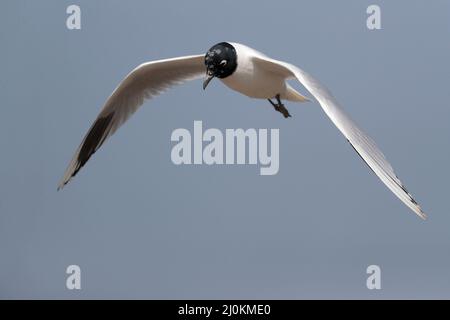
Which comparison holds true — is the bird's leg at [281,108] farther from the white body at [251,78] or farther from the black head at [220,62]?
the black head at [220,62]

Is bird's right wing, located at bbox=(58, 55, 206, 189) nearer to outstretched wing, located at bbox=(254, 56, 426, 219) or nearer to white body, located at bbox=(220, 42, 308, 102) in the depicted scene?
white body, located at bbox=(220, 42, 308, 102)

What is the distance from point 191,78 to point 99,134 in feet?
0.96

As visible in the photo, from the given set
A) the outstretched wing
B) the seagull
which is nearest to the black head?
the seagull

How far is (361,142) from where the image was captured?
1.42 meters

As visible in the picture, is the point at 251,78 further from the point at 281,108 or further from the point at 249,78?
the point at 281,108

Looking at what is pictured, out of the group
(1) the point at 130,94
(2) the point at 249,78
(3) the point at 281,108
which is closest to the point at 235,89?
(2) the point at 249,78

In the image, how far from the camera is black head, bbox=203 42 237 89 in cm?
176

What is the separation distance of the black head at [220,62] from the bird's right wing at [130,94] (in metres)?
0.28

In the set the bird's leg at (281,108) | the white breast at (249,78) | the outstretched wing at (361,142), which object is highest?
the white breast at (249,78)

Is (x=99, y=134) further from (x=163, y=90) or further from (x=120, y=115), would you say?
(x=163, y=90)

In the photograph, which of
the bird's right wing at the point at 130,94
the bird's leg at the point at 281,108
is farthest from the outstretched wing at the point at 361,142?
the bird's right wing at the point at 130,94

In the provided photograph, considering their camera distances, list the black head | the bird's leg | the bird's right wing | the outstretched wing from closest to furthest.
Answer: the outstretched wing < the black head < the bird's leg < the bird's right wing

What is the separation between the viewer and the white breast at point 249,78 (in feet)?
5.90

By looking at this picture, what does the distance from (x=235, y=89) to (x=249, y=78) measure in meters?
0.05
